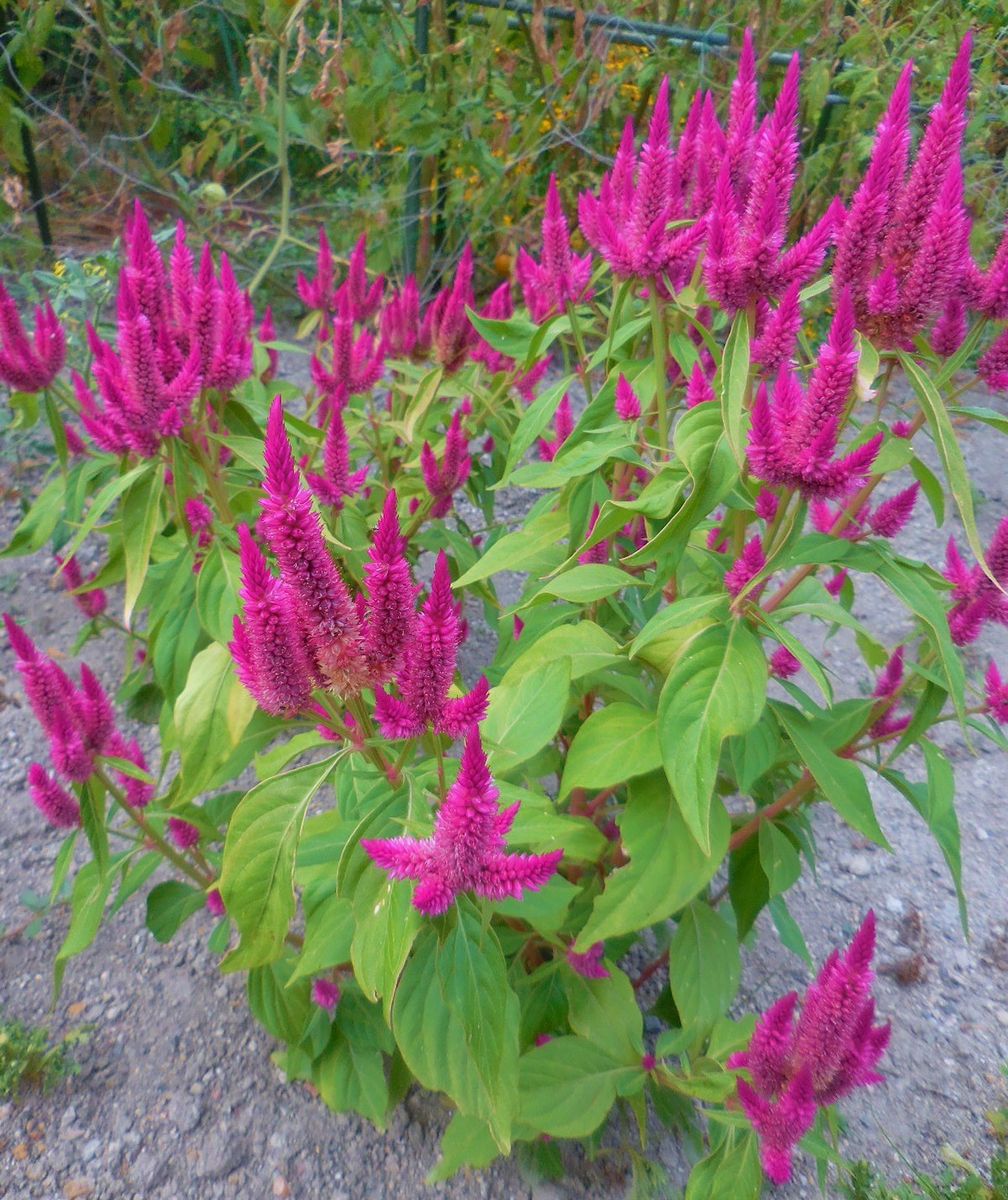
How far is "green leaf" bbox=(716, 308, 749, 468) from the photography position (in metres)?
0.94

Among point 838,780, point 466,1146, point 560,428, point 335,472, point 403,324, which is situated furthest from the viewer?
point 403,324

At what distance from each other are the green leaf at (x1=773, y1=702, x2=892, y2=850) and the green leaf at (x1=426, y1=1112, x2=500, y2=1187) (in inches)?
30.2

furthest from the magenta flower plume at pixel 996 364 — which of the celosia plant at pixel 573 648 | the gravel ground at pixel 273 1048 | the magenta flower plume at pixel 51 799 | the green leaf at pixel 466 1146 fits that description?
the magenta flower plume at pixel 51 799

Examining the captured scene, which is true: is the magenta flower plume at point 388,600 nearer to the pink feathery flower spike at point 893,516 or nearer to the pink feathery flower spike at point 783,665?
the pink feathery flower spike at point 893,516

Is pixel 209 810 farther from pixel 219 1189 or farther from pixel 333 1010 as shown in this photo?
pixel 219 1189

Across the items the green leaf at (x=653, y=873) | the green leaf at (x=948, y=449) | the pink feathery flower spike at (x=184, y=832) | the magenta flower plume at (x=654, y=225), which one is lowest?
the pink feathery flower spike at (x=184, y=832)

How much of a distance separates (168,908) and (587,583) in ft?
3.40

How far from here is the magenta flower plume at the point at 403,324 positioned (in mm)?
2047

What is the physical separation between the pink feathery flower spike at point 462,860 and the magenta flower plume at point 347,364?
1093 mm

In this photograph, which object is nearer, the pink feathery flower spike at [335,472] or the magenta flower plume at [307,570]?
the magenta flower plume at [307,570]

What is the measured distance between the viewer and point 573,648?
1.25m

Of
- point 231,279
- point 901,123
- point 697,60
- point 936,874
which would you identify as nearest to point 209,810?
point 231,279

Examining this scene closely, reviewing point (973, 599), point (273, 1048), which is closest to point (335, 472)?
point (973, 599)

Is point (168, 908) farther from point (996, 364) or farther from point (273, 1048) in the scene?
point (996, 364)
